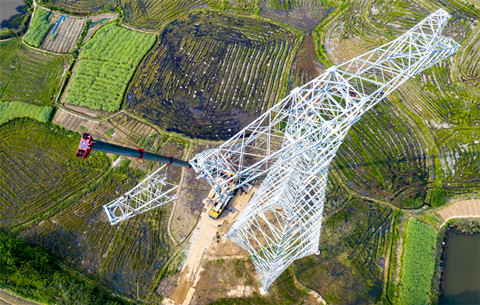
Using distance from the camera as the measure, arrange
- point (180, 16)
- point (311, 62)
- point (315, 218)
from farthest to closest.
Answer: point (180, 16), point (311, 62), point (315, 218)

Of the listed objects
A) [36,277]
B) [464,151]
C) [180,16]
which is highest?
[180,16]

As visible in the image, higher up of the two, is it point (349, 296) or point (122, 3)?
point (122, 3)

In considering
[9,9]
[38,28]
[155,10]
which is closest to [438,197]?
[155,10]

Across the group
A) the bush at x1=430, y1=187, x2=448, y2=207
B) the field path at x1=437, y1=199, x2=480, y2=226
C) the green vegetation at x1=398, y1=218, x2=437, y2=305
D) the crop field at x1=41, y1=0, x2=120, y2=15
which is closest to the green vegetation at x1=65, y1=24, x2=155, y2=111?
the crop field at x1=41, y1=0, x2=120, y2=15

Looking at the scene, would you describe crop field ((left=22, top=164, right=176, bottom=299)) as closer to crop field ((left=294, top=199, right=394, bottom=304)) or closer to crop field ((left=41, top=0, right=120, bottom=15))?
crop field ((left=294, top=199, right=394, bottom=304))

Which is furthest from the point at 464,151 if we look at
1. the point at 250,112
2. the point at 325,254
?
the point at 250,112

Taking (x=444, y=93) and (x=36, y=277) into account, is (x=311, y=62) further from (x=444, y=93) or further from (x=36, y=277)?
(x=36, y=277)

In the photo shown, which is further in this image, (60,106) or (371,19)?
(371,19)
